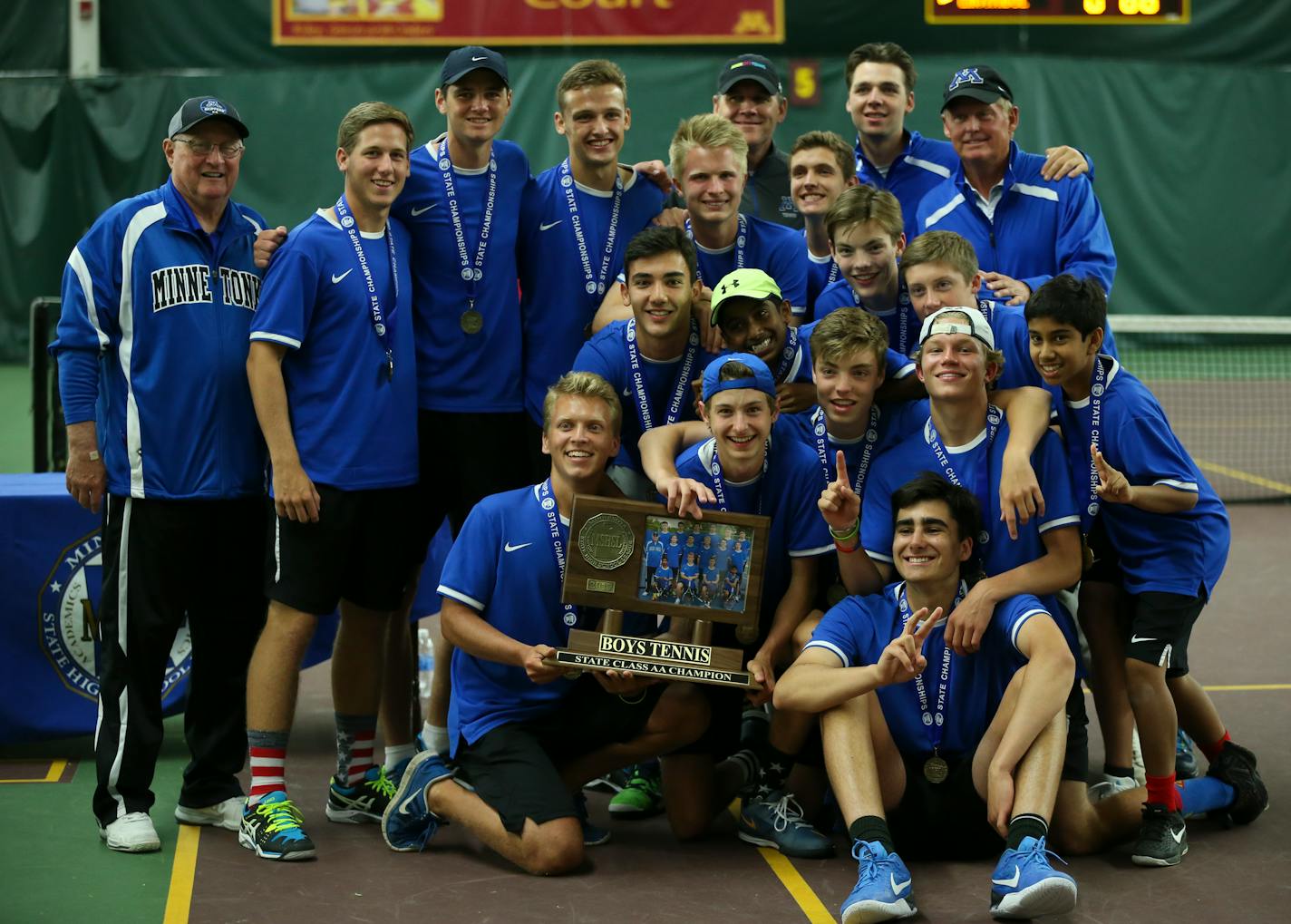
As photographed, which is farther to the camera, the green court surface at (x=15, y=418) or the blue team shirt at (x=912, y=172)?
the green court surface at (x=15, y=418)

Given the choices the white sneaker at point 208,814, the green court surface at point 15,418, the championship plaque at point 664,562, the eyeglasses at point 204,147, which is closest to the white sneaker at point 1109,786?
the championship plaque at point 664,562

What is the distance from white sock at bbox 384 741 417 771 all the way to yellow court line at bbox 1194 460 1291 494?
9.02 m

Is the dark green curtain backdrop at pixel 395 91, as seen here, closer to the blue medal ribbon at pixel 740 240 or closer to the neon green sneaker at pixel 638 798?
the blue medal ribbon at pixel 740 240

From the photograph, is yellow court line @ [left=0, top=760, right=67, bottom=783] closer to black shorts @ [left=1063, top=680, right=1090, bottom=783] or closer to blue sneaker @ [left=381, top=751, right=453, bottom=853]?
blue sneaker @ [left=381, top=751, right=453, bottom=853]

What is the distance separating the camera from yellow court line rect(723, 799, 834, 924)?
462 centimetres

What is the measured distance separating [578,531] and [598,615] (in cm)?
40

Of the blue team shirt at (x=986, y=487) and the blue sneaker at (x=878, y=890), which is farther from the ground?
the blue team shirt at (x=986, y=487)

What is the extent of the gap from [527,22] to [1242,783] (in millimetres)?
15603

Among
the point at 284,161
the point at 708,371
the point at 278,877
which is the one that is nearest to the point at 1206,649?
the point at 708,371

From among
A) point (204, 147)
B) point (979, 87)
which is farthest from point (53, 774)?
point (979, 87)

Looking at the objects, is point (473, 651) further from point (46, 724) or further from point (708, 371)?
point (46, 724)

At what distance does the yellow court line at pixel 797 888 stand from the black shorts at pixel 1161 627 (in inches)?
53.1

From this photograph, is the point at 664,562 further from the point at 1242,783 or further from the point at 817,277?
the point at 1242,783

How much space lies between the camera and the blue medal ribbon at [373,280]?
5500 millimetres
